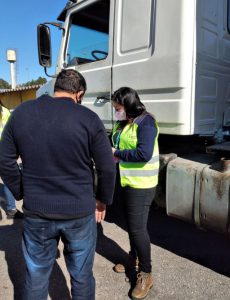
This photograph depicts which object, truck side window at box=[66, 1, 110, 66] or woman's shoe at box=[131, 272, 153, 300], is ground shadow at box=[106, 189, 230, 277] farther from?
truck side window at box=[66, 1, 110, 66]

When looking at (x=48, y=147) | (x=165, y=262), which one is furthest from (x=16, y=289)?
(x=48, y=147)

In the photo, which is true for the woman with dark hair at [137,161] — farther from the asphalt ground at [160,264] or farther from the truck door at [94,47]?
the truck door at [94,47]

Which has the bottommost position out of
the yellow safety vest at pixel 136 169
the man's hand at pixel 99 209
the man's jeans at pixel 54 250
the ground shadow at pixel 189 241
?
the ground shadow at pixel 189 241

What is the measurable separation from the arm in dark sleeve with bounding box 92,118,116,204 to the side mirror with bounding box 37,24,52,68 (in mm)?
2192

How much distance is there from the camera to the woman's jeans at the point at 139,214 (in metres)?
2.47

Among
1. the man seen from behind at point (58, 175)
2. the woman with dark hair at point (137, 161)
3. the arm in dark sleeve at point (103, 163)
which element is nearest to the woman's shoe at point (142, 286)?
the woman with dark hair at point (137, 161)

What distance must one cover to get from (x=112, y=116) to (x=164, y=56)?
2.73 feet

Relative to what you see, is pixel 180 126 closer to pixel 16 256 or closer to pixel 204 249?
pixel 204 249

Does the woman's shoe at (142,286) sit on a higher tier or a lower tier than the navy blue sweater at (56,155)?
lower

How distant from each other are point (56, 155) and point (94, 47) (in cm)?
208

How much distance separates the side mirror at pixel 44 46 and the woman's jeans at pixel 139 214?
1959 mm

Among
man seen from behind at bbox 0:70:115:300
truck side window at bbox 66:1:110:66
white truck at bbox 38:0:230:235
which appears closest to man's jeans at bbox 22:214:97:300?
man seen from behind at bbox 0:70:115:300

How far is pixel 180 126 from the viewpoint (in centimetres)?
278

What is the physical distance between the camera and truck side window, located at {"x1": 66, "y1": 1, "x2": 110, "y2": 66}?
3.37 meters
